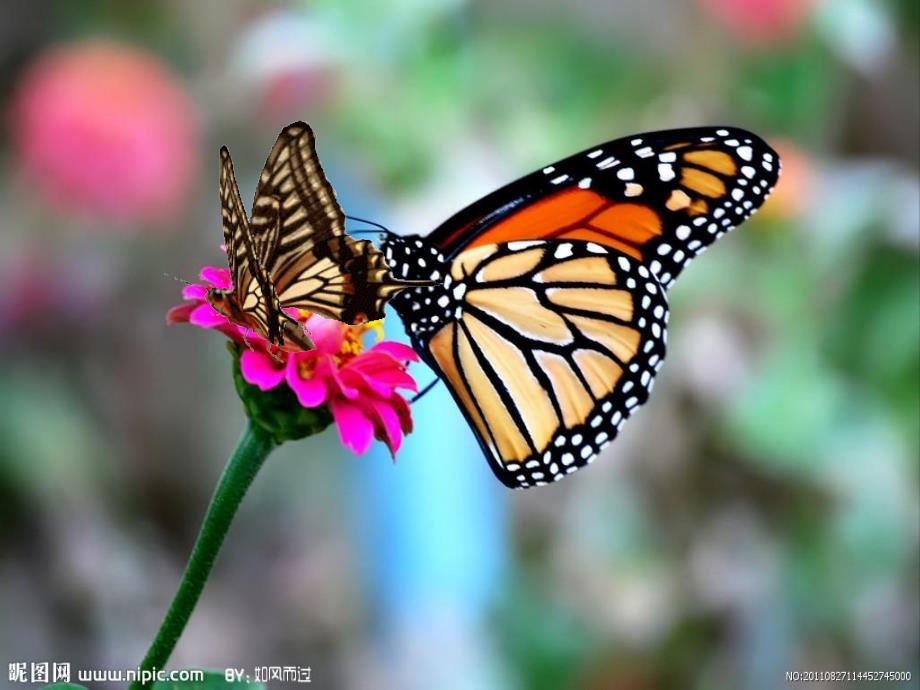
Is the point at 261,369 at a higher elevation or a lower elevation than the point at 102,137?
lower

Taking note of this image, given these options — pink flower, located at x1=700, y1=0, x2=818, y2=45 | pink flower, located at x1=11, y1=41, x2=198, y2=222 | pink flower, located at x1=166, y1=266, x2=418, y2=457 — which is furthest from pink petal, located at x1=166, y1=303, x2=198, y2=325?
pink flower, located at x1=700, y1=0, x2=818, y2=45

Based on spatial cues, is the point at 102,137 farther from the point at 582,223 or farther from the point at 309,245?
the point at 309,245

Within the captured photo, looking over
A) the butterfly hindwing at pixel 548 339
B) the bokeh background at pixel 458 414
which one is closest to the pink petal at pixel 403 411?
the butterfly hindwing at pixel 548 339

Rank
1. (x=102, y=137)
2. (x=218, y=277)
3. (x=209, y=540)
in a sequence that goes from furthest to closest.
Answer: (x=102, y=137) → (x=218, y=277) → (x=209, y=540)

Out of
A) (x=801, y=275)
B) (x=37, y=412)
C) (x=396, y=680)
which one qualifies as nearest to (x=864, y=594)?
(x=801, y=275)

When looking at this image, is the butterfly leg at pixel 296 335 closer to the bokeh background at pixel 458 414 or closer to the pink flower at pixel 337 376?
the pink flower at pixel 337 376

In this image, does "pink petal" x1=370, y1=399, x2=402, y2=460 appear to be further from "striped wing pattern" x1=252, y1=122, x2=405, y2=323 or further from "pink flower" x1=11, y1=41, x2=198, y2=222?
"pink flower" x1=11, y1=41, x2=198, y2=222

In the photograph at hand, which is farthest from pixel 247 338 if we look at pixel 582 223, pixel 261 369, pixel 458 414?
pixel 458 414
